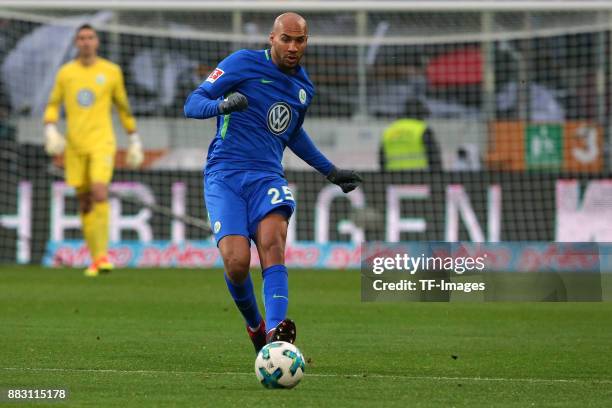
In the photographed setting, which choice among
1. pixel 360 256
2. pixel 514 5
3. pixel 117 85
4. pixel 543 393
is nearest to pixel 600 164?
pixel 514 5

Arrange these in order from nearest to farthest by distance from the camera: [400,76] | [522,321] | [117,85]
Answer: [522,321]
[117,85]
[400,76]

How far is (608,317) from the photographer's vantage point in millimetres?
11695

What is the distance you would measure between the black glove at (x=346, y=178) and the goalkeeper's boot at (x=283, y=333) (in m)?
1.51

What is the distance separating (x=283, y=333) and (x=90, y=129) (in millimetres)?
8734

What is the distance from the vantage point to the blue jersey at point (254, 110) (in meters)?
8.11

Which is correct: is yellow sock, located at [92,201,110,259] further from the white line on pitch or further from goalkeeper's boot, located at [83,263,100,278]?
the white line on pitch

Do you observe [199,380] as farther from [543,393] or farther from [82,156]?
[82,156]

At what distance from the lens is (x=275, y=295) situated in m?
7.63

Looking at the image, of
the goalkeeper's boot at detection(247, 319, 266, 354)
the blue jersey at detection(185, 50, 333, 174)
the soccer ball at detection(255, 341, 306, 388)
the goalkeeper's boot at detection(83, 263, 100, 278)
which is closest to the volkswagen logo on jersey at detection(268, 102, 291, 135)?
the blue jersey at detection(185, 50, 333, 174)

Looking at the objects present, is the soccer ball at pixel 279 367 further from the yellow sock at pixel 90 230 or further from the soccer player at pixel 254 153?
the yellow sock at pixel 90 230

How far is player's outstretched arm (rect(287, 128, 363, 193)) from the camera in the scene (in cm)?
859

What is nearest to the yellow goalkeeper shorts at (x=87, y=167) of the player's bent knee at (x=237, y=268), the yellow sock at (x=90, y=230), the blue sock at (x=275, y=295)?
the yellow sock at (x=90, y=230)

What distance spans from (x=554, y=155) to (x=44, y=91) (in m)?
7.08

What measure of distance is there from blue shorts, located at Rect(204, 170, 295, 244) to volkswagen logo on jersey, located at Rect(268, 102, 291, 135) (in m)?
0.31
